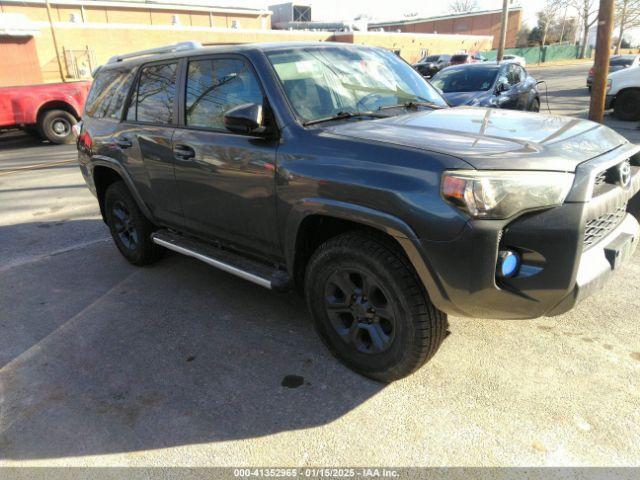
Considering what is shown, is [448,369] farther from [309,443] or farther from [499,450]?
[309,443]

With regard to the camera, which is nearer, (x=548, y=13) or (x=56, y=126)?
(x=56, y=126)

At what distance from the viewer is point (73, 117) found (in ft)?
44.5

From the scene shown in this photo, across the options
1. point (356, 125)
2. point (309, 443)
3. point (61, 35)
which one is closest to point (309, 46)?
point (356, 125)

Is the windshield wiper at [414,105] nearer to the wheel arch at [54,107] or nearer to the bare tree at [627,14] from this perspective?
the wheel arch at [54,107]

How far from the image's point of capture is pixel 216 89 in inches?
139

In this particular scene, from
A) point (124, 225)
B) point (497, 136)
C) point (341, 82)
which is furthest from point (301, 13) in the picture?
point (497, 136)

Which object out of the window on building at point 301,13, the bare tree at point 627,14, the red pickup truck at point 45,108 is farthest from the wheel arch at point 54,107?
the window on building at point 301,13

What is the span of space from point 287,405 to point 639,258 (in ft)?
11.6

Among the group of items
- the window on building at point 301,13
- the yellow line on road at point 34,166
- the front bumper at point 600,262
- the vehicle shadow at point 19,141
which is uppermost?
the window on building at point 301,13

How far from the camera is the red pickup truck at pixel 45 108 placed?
12438mm

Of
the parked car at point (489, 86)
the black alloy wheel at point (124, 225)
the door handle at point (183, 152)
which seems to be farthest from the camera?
the parked car at point (489, 86)

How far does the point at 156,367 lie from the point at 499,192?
2.36 m

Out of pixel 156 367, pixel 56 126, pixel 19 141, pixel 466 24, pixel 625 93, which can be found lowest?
pixel 19 141

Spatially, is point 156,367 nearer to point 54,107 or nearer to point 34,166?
point 34,166
